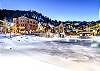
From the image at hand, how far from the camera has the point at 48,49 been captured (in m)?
3.73

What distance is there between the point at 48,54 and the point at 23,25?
787 millimetres

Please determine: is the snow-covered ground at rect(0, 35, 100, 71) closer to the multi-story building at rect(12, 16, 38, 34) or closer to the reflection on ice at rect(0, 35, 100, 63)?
the reflection on ice at rect(0, 35, 100, 63)

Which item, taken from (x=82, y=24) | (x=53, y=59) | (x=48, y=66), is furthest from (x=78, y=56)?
(x=82, y=24)

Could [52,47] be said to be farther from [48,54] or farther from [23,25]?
[23,25]

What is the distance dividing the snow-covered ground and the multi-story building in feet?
0.35

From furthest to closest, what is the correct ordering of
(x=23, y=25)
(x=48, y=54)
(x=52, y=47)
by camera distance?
(x=23, y=25) < (x=52, y=47) < (x=48, y=54)

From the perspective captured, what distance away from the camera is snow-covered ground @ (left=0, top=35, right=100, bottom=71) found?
119 inches

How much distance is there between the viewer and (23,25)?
402 cm

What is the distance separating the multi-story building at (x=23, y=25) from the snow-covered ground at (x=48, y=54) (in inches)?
4.3

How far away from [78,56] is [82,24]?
96cm

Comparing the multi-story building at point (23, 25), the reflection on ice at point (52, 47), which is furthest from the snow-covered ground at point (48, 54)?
the multi-story building at point (23, 25)

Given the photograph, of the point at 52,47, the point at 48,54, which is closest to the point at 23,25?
the point at 52,47

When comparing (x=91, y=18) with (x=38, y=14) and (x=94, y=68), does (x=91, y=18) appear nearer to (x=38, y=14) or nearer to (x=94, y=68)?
(x=38, y=14)
